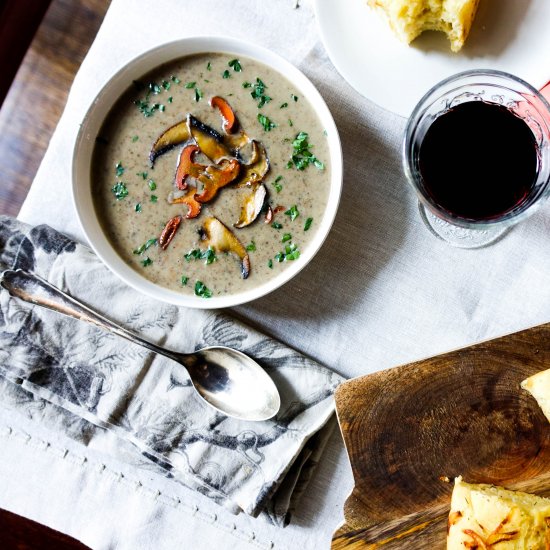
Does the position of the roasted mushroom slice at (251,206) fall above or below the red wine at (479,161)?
below

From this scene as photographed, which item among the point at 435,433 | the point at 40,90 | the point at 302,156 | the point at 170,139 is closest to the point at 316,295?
the point at 302,156

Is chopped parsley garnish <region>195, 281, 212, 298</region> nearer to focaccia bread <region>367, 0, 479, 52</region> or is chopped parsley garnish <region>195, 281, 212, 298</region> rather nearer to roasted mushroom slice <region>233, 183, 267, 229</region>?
roasted mushroom slice <region>233, 183, 267, 229</region>

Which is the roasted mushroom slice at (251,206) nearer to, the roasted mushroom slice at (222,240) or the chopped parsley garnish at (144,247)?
the roasted mushroom slice at (222,240)

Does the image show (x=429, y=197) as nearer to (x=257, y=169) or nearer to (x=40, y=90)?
(x=257, y=169)

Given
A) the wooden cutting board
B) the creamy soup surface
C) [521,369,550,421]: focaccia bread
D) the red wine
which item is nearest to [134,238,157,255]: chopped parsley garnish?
the creamy soup surface

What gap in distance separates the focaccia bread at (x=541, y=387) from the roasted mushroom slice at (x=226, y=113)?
3.55 feet

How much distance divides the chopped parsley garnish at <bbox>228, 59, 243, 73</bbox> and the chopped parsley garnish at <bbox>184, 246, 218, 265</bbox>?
0.51 m

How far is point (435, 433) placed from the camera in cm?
206

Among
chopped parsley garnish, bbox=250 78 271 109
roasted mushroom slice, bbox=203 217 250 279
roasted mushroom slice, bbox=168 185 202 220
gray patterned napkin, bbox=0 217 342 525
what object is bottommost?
gray patterned napkin, bbox=0 217 342 525

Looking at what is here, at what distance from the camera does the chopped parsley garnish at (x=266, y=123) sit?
2049mm

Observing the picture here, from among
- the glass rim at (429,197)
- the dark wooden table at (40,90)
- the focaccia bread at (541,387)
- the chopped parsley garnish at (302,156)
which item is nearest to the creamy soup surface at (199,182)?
the chopped parsley garnish at (302,156)

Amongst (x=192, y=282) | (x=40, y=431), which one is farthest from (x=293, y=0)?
(x=40, y=431)

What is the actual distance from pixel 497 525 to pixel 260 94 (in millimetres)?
1354

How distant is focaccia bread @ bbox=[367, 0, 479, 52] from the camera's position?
191 centimetres
